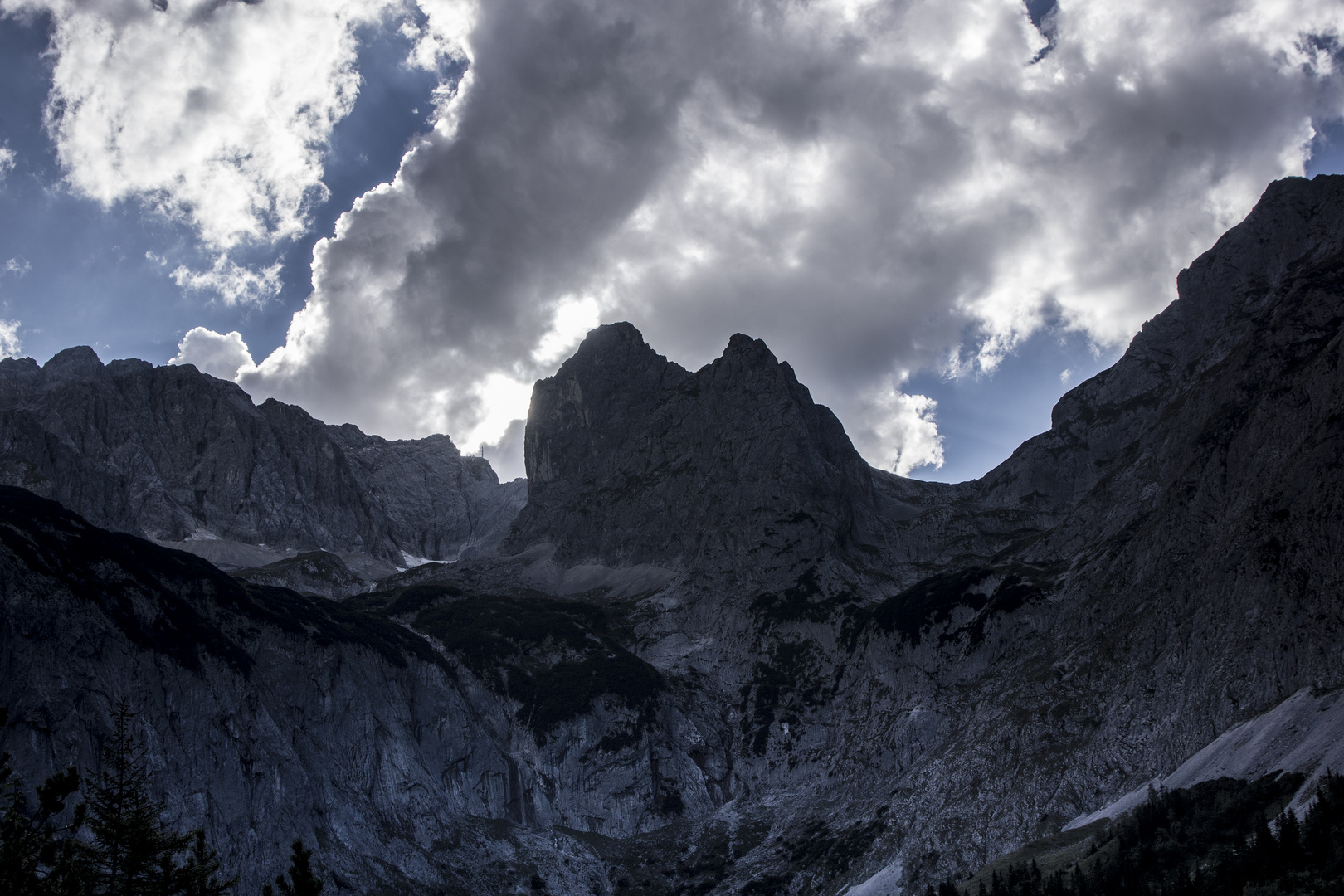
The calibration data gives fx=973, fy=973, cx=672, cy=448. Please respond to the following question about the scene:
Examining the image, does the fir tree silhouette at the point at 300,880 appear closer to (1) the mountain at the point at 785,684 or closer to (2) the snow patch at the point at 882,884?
(1) the mountain at the point at 785,684

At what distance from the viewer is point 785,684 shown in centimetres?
15912

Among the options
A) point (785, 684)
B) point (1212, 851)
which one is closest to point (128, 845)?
point (1212, 851)

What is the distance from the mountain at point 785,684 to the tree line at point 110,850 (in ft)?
201

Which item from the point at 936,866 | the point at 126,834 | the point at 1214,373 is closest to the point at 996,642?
the point at 936,866

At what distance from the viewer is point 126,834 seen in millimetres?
31266

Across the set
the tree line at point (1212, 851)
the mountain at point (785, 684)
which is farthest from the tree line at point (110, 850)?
the tree line at point (1212, 851)

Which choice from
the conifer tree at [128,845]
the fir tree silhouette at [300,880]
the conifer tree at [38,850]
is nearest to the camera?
the conifer tree at [38,850]

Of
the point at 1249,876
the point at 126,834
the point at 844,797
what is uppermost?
the point at 126,834

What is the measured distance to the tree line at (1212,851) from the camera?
2532 inches

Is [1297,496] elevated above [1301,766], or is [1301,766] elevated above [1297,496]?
[1297,496]

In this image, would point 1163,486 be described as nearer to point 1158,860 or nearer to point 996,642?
point 996,642

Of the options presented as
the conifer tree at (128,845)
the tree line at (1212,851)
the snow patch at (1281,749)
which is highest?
the conifer tree at (128,845)

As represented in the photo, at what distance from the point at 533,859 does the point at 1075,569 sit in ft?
269

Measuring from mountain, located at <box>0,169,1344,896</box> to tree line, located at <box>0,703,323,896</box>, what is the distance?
6141cm
